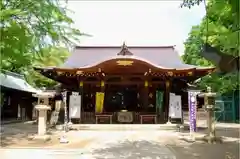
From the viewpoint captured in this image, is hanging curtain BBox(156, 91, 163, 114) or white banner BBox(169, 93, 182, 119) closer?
white banner BBox(169, 93, 182, 119)

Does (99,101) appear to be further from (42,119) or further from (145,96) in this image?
(42,119)

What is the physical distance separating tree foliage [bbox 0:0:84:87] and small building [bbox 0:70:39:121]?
992 cm

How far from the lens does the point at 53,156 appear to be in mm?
8734

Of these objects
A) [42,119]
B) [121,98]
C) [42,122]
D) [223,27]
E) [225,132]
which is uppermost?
[223,27]

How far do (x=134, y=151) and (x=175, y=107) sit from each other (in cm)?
834

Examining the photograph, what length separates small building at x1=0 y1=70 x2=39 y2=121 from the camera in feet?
72.6

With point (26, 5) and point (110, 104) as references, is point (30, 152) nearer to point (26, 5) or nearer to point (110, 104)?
point (26, 5)

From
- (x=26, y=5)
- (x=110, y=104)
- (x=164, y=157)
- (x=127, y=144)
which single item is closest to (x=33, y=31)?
(x=26, y=5)

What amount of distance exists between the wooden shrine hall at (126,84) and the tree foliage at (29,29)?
5.55m

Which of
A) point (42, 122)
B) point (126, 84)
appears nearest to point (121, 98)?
point (126, 84)

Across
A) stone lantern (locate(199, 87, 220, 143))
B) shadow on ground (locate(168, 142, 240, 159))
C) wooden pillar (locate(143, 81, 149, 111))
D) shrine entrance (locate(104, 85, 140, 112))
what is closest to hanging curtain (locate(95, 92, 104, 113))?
shrine entrance (locate(104, 85, 140, 112))

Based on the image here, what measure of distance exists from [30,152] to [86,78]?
10.7 metres

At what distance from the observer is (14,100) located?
958 inches

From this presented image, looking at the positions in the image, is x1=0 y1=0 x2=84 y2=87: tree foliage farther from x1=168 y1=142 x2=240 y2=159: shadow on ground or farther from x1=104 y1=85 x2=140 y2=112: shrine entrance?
x1=104 y1=85 x2=140 y2=112: shrine entrance
